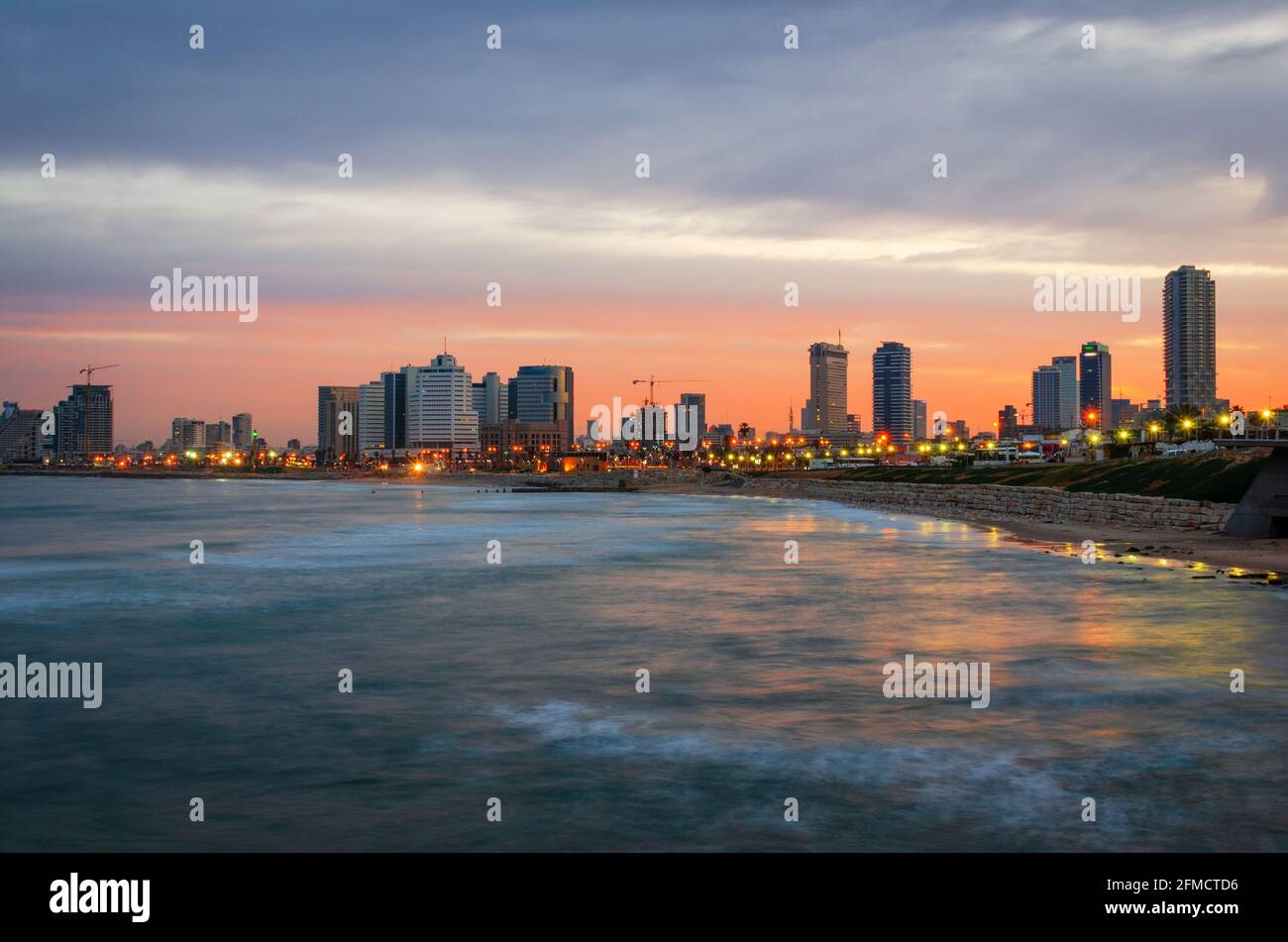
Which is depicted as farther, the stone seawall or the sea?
the stone seawall

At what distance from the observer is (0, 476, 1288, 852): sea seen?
14.3 metres

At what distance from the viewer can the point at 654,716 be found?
2089 cm

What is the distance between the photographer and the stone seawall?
192 ft

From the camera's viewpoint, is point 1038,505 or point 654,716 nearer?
point 654,716

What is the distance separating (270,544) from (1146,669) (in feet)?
203

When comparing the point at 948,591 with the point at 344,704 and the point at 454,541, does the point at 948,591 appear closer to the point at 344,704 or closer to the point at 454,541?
the point at 344,704

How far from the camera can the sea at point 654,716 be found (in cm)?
1432

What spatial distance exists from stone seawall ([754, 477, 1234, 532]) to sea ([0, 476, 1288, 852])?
14.1m

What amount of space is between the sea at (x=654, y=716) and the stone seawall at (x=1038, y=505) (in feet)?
46.4

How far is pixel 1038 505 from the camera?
263 ft

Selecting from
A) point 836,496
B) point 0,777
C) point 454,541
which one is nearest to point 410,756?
point 0,777

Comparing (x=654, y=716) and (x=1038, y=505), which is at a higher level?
(x=1038, y=505)

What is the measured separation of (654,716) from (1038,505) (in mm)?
66875
